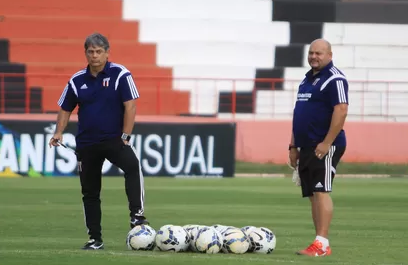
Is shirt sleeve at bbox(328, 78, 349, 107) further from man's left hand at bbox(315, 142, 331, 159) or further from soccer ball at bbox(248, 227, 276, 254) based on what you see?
soccer ball at bbox(248, 227, 276, 254)

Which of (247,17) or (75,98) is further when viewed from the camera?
(247,17)

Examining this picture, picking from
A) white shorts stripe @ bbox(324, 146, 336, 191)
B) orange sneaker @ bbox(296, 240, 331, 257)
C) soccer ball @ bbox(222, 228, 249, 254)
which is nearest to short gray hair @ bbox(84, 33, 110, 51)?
soccer ball @ bbox(222, 228, 249, 254)

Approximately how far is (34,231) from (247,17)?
1768cm

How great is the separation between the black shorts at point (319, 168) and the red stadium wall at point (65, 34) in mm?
17715

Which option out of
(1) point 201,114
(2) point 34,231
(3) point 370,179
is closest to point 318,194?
(2) point 34,231

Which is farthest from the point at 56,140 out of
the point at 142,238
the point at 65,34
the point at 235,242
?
the point at 65,34

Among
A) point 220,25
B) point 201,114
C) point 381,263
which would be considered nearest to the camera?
point 381,263

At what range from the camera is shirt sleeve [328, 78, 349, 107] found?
385 inches

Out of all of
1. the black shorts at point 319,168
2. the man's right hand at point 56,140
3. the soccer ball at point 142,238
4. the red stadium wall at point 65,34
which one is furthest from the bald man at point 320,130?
the red stadium wall at point 65,34

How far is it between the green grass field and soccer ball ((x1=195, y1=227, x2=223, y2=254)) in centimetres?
15

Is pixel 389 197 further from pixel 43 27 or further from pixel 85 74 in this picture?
pixel 43 27

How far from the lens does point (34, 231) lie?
39.7ft

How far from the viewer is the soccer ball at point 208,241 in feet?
32.6

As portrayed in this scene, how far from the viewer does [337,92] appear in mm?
9797
